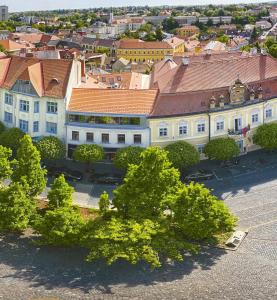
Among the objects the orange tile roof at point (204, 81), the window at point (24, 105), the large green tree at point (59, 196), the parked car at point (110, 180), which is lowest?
the parked car at point (110, 180)

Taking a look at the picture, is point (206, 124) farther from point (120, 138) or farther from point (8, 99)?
point (8, 99)

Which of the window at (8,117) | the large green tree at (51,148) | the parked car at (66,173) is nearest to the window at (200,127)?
the parked car at (66,173)

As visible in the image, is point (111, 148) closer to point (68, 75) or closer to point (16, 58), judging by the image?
point (68, 75)

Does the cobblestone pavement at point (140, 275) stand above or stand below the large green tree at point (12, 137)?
below

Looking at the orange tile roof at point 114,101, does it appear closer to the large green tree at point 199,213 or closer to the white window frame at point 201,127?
the white window frame at point 201,127

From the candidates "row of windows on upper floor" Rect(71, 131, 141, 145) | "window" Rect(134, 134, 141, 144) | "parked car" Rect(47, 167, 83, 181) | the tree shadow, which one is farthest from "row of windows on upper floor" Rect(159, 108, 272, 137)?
the tree shadow

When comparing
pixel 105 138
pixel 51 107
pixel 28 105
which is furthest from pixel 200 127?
pixel 28 105

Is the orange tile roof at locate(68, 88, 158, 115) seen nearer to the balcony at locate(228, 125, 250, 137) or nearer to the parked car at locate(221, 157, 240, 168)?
the balcony at locate(228, 125, 250, 137)

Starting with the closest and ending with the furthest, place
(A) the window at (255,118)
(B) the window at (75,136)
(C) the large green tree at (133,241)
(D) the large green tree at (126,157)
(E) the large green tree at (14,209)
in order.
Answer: (C) the large green tree at (133,241), (E) the large green tree at (14,209), (D) the large green tree at (126,157), (B) the window at (75,136), (A) the window at (255,118)
